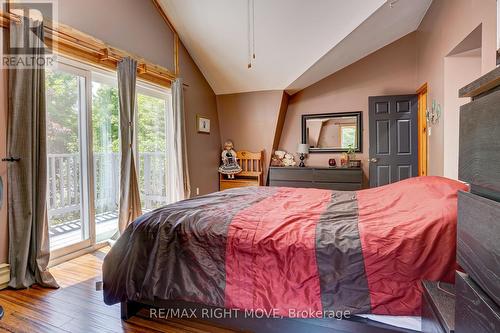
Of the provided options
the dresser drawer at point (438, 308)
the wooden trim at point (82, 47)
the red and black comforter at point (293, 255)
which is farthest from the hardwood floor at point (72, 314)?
the wooden trim at point (82, 47)

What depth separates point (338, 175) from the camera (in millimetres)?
4621

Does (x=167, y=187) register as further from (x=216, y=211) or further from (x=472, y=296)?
(x=472, y=296)

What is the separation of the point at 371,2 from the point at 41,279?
4.26 meters

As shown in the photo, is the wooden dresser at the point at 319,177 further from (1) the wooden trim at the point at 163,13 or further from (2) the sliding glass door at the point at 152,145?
(1) the wooden trim at the point at 163,13

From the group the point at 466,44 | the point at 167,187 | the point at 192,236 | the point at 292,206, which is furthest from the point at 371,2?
the point at 167,187

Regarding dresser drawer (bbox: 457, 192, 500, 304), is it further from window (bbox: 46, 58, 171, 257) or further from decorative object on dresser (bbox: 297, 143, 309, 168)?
decorative object on dresser (bbox: 297, 143, 309, 168)

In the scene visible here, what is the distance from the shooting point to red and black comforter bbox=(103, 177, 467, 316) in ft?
4.34

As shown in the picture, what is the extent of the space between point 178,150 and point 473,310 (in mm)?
3848

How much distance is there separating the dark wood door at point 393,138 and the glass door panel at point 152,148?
10.8ft

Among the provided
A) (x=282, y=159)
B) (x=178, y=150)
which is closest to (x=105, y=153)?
(x=178, y=150)

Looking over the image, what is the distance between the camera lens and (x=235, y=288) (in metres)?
1.50

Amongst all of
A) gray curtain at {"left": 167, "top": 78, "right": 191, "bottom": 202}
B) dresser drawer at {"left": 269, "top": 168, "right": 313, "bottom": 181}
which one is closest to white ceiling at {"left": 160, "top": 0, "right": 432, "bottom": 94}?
gray curtain at {"left": 167, "top": 78, "right": 191, "bottom": 202}

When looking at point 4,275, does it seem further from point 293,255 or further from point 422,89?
A: point 422,89

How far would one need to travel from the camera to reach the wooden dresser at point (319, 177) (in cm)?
454
